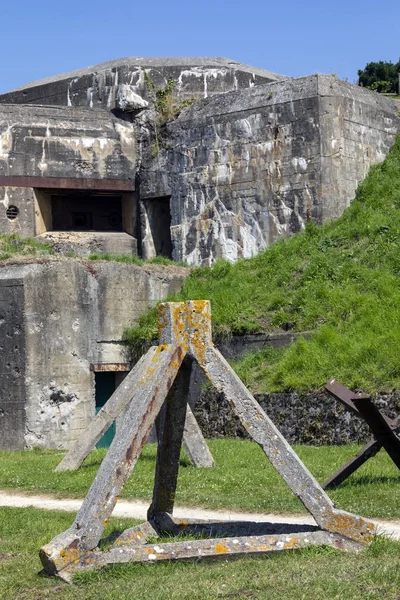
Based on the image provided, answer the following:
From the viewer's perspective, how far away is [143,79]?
22.4 meters

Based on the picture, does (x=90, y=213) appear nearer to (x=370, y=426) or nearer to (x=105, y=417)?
(x=105, y=417)

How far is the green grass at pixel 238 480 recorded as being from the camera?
9.16 meters

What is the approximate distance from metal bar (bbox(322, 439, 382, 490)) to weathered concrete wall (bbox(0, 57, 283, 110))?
46.2 ft

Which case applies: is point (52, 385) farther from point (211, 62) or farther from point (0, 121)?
point (211, 62)

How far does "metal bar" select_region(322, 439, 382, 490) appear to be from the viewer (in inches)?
376

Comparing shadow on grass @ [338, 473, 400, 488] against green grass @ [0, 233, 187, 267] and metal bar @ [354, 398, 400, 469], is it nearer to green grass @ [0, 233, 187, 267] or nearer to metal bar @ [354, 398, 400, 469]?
metal bar @ [354, 398, 400, 469]

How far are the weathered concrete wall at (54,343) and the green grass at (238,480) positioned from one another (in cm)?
208

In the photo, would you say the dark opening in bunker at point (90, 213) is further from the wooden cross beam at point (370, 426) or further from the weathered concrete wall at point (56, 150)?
the wooden cross beam at point (370, 426)

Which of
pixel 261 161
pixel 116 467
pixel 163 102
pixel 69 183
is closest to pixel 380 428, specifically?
pixel 116 467

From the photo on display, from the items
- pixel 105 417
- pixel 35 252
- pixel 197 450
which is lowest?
pixel 197 450

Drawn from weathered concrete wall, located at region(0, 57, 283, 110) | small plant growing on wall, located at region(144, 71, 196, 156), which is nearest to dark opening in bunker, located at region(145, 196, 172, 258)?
small plant growing on wall, located at region(144, 71, 196, 156)

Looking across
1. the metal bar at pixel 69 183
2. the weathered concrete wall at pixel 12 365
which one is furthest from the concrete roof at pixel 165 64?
the weathered concrete wall at pixel 12 365

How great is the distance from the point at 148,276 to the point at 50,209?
13.5 feet

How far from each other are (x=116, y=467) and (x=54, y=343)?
11.5m
